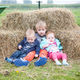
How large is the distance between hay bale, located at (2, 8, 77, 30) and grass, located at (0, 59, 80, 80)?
4.81 feet

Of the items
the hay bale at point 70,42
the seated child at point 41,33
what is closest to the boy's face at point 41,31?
the seated child at point 41,33

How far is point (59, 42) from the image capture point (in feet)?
18.2

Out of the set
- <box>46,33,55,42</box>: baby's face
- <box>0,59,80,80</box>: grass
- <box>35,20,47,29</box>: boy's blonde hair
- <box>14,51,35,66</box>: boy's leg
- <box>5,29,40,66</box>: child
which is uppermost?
<box>35,20,47,29</box>: boy's blonde hair

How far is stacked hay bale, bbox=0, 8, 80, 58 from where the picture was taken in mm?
5445

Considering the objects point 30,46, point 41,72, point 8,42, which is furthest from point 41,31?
point 41,72

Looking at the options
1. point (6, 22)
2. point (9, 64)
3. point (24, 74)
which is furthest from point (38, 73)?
point (6, 22)

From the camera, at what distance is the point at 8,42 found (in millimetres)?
5469

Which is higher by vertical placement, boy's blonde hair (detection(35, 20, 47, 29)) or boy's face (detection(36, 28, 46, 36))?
boy's blonde hair (detection(35, 20, 47, 29))

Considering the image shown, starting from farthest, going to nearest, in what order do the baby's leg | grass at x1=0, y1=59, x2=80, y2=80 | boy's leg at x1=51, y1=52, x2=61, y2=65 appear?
the baby's leg < boy's leg at x1=51, y1=52, x2=61, y2=65 < grass at x1=0, y1=59, x2=80, y2=80

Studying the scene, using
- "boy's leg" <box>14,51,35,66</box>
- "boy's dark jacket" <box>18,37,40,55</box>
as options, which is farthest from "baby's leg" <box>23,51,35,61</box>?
"boy's dark jacket" <box>18,37,40,55</box>

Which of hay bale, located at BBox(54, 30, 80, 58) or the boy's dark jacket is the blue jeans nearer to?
the boy's dark jacket

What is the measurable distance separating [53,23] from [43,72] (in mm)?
2022

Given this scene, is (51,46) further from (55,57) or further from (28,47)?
(28,47)

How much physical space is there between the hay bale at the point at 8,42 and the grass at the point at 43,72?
648 millimetres
